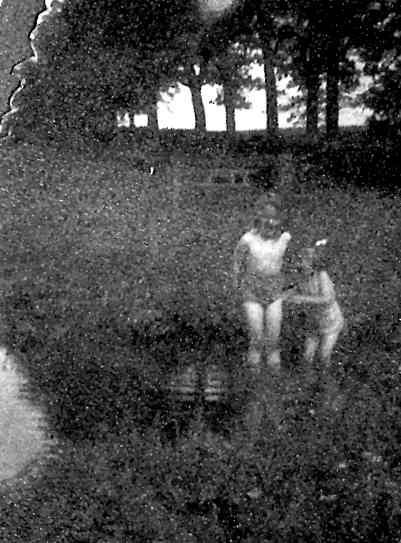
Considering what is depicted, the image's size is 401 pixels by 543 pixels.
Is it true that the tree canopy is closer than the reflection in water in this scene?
Yes

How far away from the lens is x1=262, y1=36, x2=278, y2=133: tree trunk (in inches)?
69.4

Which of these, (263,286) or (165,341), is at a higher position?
(263,286)

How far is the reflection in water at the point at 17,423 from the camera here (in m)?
2.00

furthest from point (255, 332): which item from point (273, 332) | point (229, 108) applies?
point (229, 108)

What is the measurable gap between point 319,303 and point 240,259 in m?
0.26

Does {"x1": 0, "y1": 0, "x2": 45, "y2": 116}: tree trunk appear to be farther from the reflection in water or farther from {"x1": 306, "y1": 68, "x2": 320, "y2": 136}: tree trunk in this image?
the reflection in water

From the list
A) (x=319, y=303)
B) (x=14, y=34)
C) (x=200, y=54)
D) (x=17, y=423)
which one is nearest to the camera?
(x=14, y=34)

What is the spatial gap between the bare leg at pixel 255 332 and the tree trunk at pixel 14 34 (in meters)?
0.87

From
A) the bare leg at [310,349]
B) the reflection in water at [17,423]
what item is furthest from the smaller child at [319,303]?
the reflection in water at [17,423]

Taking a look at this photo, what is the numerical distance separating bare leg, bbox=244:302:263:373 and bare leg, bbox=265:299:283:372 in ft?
0.07

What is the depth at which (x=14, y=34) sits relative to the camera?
153cm

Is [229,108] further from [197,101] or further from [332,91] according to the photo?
[332,91]

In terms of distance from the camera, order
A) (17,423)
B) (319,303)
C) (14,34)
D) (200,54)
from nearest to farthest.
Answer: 1. (14,34)
2. (200,54)
3. (319,303)
4. (17,423)

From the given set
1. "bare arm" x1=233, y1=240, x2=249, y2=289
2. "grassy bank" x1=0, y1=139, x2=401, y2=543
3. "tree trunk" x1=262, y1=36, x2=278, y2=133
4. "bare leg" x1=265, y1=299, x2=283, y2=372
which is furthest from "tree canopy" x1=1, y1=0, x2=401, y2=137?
"bare leg" x1=265, y1=299, x2=283, y2=372
